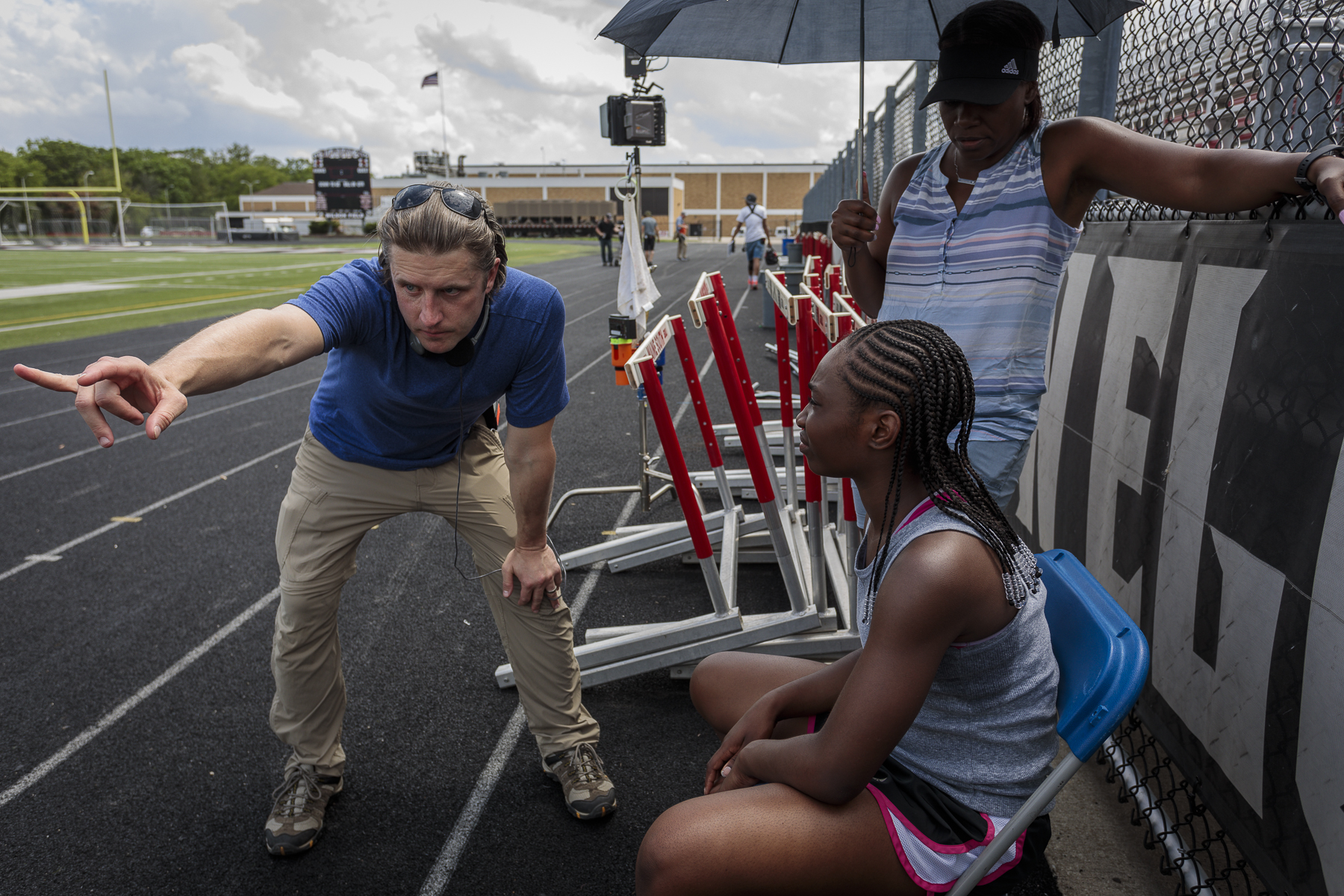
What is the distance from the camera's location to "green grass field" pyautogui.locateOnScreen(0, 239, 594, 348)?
14.6m

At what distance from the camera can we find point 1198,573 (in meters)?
2.31

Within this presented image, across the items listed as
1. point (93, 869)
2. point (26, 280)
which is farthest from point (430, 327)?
point (26, 280)

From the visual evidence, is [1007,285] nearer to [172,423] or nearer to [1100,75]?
[1100,75]

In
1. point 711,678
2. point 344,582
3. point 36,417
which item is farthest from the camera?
point 36,417

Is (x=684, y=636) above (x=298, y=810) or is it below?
above

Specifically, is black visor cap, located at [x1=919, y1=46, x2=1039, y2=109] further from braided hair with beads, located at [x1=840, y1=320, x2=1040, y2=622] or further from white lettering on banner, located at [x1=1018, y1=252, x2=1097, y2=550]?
white lettering on banner, located at [x1=1018, y1=252, x2=1097, y2=550]

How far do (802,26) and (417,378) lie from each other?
2.14 m

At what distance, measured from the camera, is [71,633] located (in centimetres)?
392

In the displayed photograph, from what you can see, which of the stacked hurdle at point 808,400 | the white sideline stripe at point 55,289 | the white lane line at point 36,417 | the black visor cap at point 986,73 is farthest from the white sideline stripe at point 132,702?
the white sideline stripe at point 55,289

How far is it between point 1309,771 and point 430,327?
222 centimetres

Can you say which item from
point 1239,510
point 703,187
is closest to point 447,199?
point 1239,510

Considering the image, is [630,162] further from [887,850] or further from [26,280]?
[26,280]

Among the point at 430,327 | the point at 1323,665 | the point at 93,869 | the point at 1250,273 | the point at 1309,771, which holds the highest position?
the point at 1250,273

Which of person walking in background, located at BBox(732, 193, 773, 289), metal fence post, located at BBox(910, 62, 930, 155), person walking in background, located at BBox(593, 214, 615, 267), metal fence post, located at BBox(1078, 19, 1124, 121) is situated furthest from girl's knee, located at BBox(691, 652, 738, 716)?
person walking in background, located at BBox(593, 214, 615, 267)
